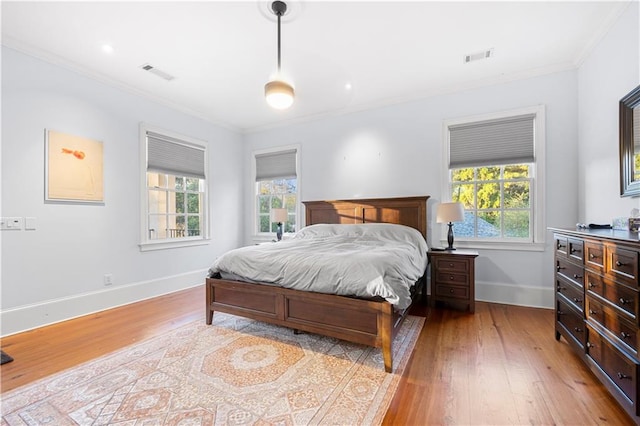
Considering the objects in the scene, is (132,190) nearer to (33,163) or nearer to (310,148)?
(33,163)

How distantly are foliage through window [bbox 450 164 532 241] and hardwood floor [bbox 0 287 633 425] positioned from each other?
3.09 feet

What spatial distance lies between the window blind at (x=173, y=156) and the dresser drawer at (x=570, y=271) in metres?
4.68

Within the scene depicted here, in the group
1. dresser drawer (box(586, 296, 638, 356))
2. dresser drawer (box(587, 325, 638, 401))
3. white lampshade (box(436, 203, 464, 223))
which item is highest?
white lampshade (box(436, 203, 464, 223))

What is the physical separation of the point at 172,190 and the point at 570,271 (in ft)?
15.6

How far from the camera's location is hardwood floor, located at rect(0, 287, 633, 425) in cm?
156

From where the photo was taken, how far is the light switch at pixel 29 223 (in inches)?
110

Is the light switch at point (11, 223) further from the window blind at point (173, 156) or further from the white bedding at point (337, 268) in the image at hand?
the white bedding at point (337, 268)

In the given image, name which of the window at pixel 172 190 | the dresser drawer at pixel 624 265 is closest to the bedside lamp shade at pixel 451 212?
the dresser drawer at pixel 624 265

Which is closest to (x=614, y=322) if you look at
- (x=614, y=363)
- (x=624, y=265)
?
(x=614, y=363)

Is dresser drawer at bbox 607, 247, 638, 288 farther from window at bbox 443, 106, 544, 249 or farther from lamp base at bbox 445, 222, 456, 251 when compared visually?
window at bbox 443, 106, 544, 249

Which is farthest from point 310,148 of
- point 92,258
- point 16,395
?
point 16,395

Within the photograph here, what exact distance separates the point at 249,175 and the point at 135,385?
4.12 m

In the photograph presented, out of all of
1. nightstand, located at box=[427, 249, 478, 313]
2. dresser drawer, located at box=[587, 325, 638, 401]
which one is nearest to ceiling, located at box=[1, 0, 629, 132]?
nightstand, located at box=[427, 249, 478, 313]

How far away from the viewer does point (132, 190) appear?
148 inches
